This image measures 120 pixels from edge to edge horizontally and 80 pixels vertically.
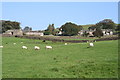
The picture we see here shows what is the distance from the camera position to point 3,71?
13336 mm

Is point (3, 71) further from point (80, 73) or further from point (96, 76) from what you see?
point (96, 76)

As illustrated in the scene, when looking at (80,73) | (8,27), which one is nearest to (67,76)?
(80,73)

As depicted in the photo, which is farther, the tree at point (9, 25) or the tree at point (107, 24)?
the tree at point (107, 24)

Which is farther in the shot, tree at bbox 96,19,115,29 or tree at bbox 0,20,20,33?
tree at bbox 96,19,115,29

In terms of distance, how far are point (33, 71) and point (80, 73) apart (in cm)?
262

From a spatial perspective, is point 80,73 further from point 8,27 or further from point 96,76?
point 8,27

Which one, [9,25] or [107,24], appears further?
[107,24]

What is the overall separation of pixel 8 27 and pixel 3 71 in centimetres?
13132

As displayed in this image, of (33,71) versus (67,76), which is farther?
(33,71)

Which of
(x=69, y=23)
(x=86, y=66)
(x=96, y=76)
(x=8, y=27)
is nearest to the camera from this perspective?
(x=96, y=76)

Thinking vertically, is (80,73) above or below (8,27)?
below

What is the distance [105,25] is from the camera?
185000mm

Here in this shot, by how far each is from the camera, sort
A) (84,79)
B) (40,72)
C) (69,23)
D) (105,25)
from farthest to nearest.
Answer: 1. (105,25)
2. (69,23)
3. (40,72)
4. (84,79)

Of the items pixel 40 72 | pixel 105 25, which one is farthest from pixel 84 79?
pixel 105 25
